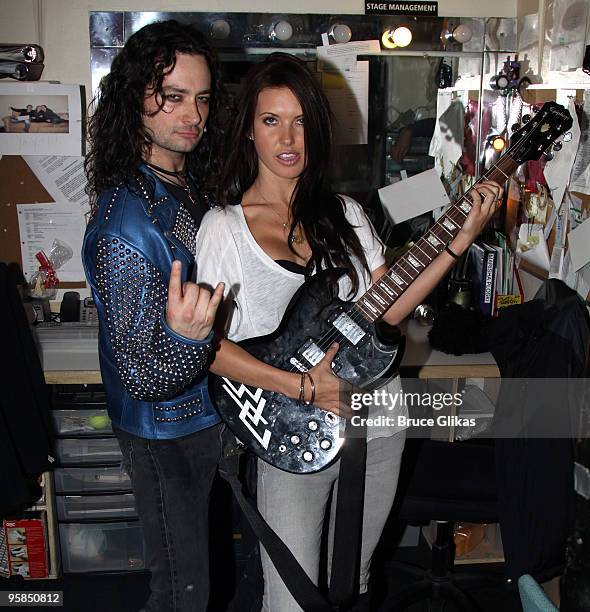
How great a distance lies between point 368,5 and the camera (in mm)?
2441

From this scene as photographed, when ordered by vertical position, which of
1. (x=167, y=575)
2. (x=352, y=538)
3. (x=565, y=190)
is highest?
(x=565, y=190)

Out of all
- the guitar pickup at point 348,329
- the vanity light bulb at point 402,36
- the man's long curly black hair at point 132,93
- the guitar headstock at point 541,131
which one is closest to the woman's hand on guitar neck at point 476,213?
the guitar headstock at point 541,131

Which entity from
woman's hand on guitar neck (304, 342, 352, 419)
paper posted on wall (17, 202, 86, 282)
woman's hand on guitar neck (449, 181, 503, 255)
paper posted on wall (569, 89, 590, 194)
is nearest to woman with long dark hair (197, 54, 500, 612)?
woman's hand on guitar neck (304, 342, 352, 419)

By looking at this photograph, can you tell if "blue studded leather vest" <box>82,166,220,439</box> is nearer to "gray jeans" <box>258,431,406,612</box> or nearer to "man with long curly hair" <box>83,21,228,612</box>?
"man with long curly hair" <box>83,21,228,612</box>

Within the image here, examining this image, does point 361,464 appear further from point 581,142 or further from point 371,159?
point 371,159

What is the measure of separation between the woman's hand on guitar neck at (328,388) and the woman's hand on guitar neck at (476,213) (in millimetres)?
393

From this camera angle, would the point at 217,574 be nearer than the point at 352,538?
No

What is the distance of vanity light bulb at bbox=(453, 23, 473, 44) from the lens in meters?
2.48

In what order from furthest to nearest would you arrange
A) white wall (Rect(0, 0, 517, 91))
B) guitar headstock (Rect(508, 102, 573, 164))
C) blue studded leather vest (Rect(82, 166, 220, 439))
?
white wall (Rect(0, 0, 517, 91)), guitar headstock (Rect(508, 102, 573, 164)), blue studded leather vest (Rect(82, 166, 220, 439))

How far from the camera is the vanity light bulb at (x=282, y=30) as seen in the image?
2418 mm

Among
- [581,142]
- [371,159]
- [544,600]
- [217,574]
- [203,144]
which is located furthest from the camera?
[371,159]

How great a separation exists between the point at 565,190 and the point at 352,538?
4.07 feet

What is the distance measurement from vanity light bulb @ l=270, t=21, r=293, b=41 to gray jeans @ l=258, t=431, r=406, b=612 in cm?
152

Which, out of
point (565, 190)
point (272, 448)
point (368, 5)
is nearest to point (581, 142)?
point (565, 190)
